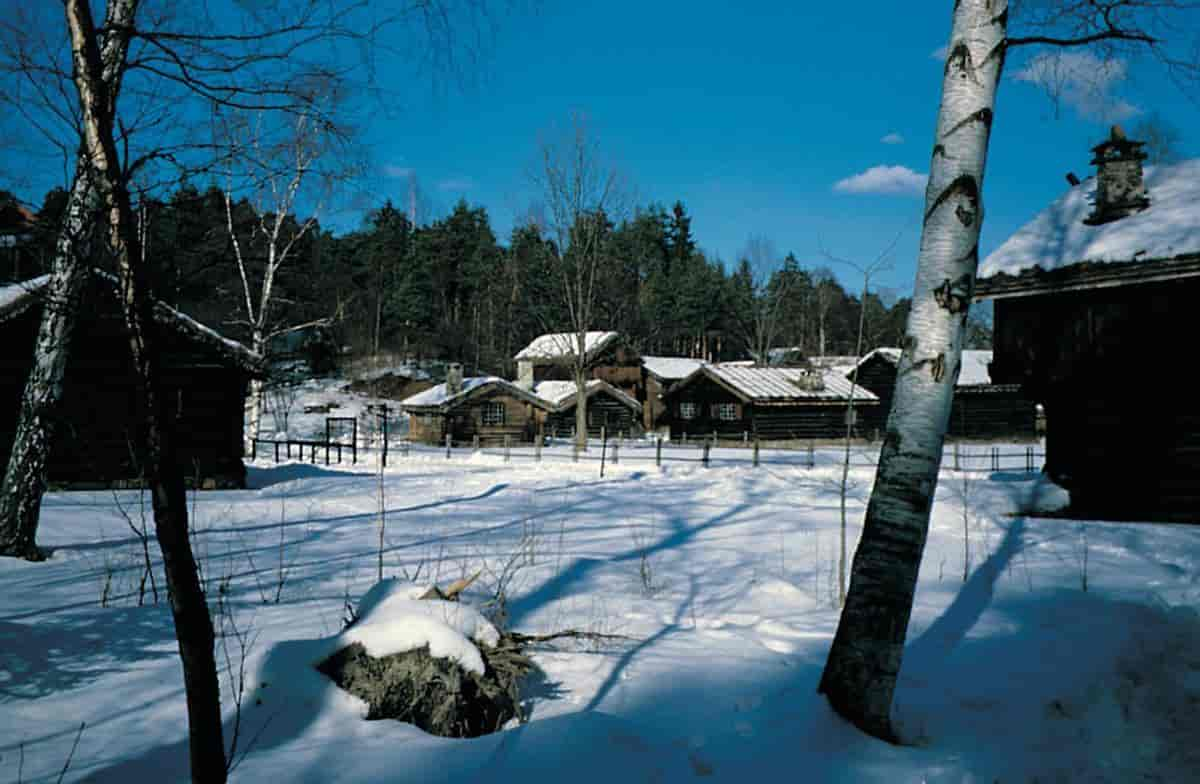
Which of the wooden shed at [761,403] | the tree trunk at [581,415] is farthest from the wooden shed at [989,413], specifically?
the tree trunk at [581,415]

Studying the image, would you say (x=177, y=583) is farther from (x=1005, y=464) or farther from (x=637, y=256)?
(x=637, y=256)

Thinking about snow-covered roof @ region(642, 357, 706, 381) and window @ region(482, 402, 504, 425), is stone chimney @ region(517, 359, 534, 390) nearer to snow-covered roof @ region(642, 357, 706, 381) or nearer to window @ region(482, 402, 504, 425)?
window @ region(482, 402, 504, 425)

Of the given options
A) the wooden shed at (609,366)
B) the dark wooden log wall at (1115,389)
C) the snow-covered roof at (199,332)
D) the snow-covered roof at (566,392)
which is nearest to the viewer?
the dark wooden log wall at (1115,389)

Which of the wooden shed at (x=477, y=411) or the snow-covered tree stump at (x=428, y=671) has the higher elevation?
the wooden shed at (x=477, y=411)

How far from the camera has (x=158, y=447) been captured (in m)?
2.39

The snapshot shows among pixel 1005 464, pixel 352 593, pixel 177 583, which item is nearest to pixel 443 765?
pixel 177 583

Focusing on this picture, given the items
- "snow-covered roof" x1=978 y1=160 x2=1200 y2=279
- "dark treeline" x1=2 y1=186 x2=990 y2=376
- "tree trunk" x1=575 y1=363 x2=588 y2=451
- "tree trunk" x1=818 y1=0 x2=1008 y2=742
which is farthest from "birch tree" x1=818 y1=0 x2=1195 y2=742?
"dark treeline" x1=2 y1=186 x2=990 y2=376

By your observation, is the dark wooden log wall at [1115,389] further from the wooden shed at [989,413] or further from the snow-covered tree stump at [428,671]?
the wooden shed at [989,413]

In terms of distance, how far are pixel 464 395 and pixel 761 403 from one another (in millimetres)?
16674

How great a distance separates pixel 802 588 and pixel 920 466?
362 cm

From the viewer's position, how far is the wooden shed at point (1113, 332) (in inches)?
444

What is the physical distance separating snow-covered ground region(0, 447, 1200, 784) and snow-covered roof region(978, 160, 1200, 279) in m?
4.35

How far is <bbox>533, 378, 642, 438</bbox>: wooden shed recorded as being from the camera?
4503cm

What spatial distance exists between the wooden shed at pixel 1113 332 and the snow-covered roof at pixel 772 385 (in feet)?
89.8
